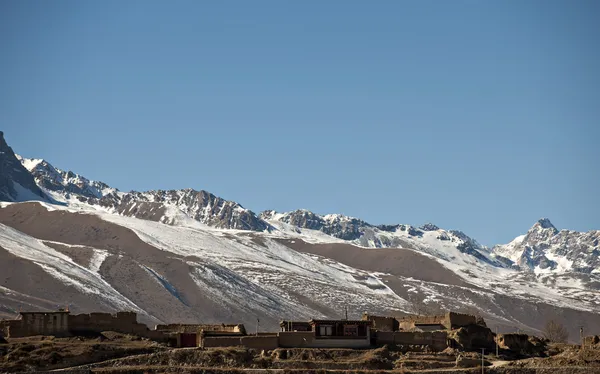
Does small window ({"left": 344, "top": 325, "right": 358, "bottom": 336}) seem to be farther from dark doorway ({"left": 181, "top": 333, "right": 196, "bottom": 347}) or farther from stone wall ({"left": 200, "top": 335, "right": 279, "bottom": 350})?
dark doorway ({"left": 181, "top": 333, "right": 196, "bottom": 347})

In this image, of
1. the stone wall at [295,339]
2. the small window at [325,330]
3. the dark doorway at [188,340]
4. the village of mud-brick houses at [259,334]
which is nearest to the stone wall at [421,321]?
the village of mud-brick houses at [259,334]

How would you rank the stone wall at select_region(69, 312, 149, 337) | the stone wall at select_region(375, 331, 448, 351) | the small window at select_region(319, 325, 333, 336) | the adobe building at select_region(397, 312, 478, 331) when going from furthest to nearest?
the adobe building at select_region(397, 312, 478, 331) → the stone wall at select_region(375, 331, 448, 351) → the small window at select_region(319, 325, 333, 336) → the stone wall at select_region(69, 312, 149, 337)

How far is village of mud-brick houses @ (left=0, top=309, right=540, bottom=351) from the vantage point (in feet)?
325

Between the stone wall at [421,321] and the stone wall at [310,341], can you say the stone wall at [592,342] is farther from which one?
the stone wall at [310,341]

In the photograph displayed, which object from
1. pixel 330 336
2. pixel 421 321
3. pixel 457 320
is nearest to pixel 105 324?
pixel 330 336

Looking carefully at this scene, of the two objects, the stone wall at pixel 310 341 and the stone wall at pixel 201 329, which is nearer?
the stone wall at pixel 310 341

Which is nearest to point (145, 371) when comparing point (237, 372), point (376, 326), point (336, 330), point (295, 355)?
point (237, 372)

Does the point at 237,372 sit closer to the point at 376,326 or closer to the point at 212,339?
→ the point at 212,339

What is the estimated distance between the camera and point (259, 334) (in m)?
104

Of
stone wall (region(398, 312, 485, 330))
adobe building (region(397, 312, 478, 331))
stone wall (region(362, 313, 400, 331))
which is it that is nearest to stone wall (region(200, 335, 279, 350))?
stone wall (region(362, 313, 400, 331))

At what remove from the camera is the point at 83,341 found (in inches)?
3792

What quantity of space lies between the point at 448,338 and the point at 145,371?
2842cm

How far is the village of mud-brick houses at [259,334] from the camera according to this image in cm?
9912

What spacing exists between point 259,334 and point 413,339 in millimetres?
12424
